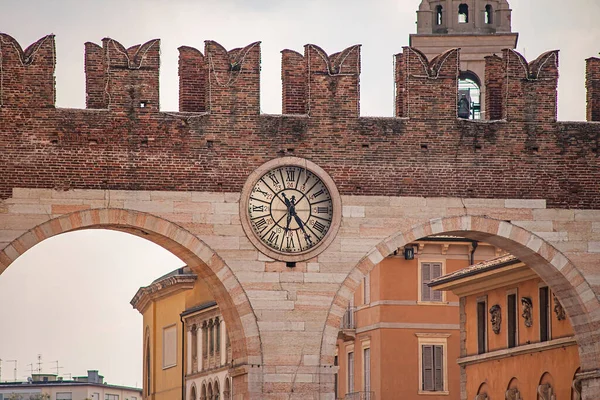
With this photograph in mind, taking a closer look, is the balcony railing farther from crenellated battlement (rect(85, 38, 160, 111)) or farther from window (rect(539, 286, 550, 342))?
crenellated battlement (rect(85, 38, 160, 111))

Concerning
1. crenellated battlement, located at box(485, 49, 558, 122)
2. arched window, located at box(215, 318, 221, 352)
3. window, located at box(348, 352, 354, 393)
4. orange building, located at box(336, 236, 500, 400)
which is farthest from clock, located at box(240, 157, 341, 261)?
arched window, located at box(215, 318, 221, 352)

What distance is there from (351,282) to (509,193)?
12.7ft

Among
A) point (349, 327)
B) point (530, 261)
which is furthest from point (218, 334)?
point (530, 261)

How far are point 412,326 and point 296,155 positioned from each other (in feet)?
75.4

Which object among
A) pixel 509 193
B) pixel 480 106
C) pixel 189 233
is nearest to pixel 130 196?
pixel 189 233

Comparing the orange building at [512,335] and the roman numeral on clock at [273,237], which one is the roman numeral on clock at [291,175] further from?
the orange building at [512,335]

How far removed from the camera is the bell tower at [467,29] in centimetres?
6362

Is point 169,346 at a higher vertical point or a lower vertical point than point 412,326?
higher

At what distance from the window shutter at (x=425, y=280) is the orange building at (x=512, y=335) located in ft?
23.5

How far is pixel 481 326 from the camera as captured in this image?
5397 centimetres

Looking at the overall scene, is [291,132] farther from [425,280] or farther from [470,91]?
[425,280]

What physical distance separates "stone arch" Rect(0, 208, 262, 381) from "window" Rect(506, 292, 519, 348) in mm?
13223

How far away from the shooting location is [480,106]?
56062mm

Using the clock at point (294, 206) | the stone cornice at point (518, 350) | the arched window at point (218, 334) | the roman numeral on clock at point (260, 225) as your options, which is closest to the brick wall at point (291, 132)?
the clock at point (294, 206)
